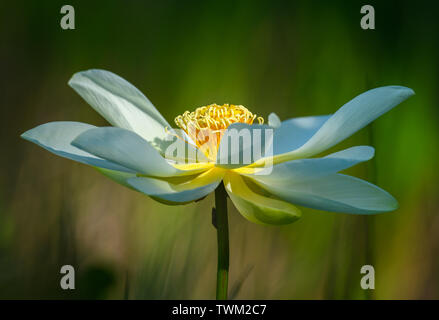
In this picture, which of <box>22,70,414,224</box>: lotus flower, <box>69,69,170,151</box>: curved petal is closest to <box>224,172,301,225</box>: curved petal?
<box>22,70,414,224</box>: lotus flower

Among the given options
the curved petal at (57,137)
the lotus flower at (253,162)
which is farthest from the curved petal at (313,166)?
the curved petal at (57,137)

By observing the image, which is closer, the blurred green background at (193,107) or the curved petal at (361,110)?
the curved petal at (361,110)

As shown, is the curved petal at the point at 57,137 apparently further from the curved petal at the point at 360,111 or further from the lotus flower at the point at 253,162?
the curved petal at the point at 360,111

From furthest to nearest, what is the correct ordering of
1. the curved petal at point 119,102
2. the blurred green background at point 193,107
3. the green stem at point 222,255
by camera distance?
the blurred green background at point 193,107 < the curved petal at point 119,102 < the green stem at point 222,255

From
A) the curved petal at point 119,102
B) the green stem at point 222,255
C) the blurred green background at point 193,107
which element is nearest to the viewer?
the green stem at point 222,255

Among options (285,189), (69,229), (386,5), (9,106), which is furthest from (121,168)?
(386,5)

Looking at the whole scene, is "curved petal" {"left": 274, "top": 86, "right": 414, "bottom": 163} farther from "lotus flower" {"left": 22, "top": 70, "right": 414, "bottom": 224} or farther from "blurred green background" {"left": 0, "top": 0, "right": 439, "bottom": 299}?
"blurred green background" {"left": 0, "top": 0, "right": 439, "bottom": 299}

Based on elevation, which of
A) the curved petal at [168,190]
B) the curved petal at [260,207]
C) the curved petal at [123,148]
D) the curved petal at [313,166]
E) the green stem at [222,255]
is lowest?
the green stem at [222,255]
